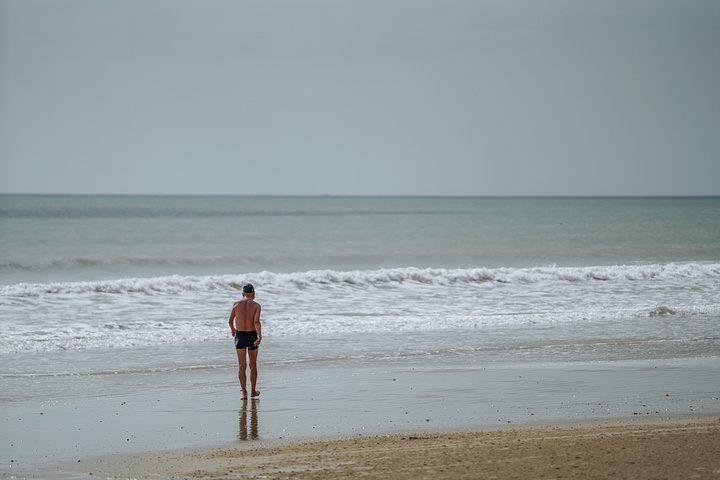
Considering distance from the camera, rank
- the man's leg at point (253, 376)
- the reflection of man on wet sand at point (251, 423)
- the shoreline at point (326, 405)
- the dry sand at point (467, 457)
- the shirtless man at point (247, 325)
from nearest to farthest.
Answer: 1. the dry sand at point (467, 457)
2. the shoreline at point (326, 405)
3. the reflection of man on wet sand at point (251, 423)
4. the man's leg at point (253, 376)
5. the shirtless man at point (247, 325)

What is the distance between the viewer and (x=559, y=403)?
9344 mm

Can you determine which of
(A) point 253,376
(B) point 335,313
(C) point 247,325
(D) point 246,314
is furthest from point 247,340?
(B) point 335,313

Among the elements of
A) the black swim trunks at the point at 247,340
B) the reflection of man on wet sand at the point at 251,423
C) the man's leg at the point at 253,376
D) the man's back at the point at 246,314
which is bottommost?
the reflection of man on wet sand at the point at 251,423

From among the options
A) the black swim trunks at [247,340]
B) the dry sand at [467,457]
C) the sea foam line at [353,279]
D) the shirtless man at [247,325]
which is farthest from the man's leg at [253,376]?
the sea foam line at [353,279]

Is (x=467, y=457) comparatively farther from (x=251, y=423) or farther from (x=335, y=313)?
(x=335, y=313)

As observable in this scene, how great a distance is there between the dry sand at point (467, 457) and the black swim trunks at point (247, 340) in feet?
8.74

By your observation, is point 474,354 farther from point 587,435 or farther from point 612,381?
point 587,435

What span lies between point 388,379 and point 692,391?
4146mm

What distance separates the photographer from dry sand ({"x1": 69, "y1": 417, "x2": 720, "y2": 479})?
21.0ft

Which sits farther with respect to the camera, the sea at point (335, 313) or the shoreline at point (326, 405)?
the sea at point (335, 313)

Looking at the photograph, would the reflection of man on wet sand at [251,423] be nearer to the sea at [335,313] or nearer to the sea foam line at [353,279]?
the sea at [335,313]

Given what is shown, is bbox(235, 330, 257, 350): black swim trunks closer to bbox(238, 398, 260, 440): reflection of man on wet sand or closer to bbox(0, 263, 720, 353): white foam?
bbox(238, 398, 260, 440): reflection of man on wet sand

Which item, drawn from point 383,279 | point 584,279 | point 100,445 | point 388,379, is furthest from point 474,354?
point 584,279

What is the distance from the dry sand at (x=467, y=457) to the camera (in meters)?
6.41
